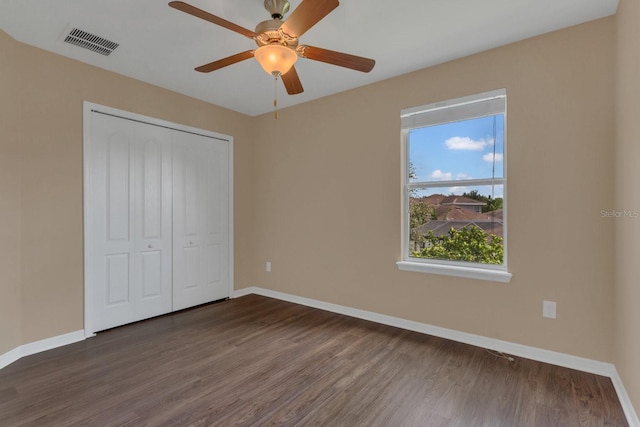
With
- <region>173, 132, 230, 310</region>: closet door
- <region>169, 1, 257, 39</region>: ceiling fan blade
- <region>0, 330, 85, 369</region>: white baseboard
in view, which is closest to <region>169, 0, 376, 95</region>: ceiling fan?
<region>169, 1, 257, 39</region>: ceiling fan blade

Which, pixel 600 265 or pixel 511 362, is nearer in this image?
pixel 600 265

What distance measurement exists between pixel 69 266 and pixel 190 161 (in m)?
1.68

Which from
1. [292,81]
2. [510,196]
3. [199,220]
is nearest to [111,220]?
[199,220]

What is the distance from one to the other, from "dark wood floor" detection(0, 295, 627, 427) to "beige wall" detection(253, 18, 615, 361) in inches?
14.4

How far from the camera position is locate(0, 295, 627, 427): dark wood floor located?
1.82 metres

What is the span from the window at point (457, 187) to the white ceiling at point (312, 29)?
51cm

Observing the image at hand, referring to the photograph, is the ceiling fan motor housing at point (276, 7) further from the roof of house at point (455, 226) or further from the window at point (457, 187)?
the roof of house at point (455, 226)

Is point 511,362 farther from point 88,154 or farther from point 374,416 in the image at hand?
point 88,154

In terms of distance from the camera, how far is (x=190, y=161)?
3846 millimetres

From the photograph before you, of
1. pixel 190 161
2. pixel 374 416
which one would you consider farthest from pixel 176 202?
pixel 374 416

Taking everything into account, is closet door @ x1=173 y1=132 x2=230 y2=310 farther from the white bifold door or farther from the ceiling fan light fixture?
the ceiling fan light fixture

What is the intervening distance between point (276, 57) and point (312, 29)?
2.48 ft

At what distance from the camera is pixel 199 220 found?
3.96m

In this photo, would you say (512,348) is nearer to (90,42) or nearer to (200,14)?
(200,14)
